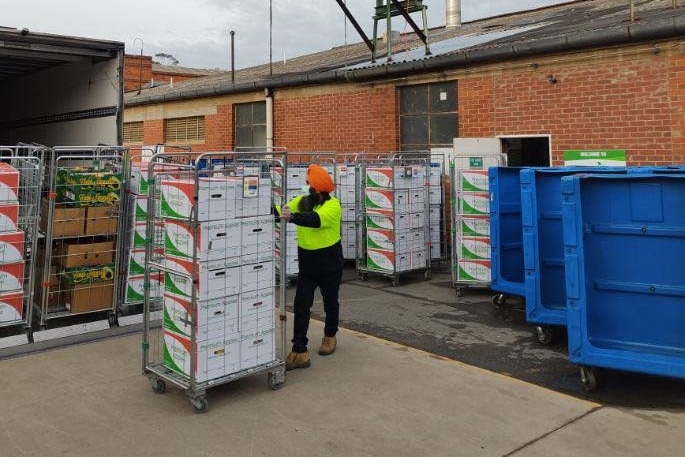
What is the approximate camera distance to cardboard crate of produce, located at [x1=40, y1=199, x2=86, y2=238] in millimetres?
6176

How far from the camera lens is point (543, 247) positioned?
6.06 m

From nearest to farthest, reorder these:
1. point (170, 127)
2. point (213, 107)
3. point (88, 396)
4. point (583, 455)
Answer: point (583, 455)
point (88, 396)
point (213, 107)
point (170, 127)

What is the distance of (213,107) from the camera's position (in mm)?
17281

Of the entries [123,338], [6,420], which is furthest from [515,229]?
[6,420]

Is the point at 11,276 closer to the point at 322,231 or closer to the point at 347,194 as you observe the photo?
the point at 322,231

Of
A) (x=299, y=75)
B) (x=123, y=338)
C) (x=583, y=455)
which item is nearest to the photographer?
A: (x=583, y=455)

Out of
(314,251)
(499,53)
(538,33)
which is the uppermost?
(538,33)

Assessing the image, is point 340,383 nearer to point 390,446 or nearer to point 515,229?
point 390,446

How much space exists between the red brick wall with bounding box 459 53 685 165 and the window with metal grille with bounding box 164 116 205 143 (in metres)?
10.0

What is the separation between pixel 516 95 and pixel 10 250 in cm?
851

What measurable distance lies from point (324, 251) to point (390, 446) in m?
2.07

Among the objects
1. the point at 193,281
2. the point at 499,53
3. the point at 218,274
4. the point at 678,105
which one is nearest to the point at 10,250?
the point at 193,281

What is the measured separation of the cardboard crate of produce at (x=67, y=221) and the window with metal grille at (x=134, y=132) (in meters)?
15.6

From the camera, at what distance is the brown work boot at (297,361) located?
536 cm
